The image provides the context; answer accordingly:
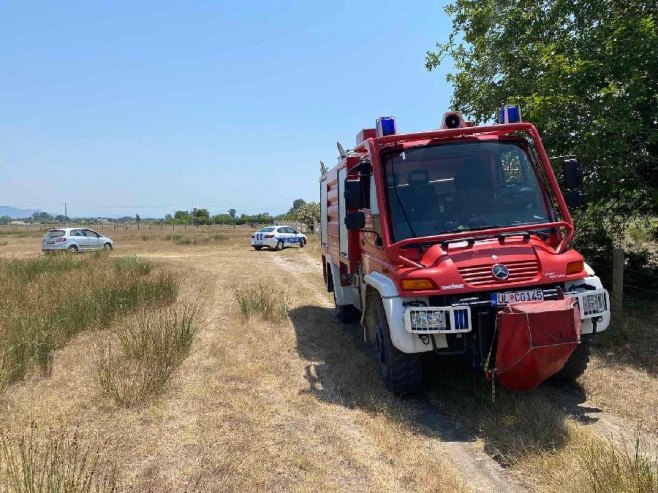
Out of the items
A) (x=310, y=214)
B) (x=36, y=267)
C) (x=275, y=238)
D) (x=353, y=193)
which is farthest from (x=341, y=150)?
(x=310, y=214)

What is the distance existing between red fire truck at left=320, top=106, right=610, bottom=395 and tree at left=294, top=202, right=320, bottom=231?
38.1m

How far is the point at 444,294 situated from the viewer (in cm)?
442

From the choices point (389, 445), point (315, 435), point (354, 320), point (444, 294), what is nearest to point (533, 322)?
point (444, 294)

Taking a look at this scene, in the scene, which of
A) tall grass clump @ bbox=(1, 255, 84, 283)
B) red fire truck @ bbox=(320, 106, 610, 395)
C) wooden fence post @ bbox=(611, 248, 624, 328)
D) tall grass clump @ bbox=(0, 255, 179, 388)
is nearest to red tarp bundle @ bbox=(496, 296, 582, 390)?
red fire truck @ bbox=(320, 106, 610, 395)

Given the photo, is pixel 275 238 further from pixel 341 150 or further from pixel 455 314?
pixel 455 314

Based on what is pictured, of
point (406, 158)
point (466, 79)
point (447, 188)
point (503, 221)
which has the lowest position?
point (503, 221)

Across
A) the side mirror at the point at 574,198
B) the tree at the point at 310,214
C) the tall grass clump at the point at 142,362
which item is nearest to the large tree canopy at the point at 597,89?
the side mirror at the point at 574,198

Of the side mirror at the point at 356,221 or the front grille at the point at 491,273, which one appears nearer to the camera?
the front grille at the point at 491,273

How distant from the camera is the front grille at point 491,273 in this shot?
14.6 ft

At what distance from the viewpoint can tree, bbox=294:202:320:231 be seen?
45.0 meters

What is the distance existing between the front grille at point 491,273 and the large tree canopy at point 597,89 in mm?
3974

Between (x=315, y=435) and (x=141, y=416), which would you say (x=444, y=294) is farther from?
→ (x=141, y=416)

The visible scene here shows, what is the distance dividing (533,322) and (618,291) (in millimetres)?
4502

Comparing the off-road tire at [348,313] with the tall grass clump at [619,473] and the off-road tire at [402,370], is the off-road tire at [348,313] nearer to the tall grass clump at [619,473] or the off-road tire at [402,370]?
the off-road tire at [402,370]
